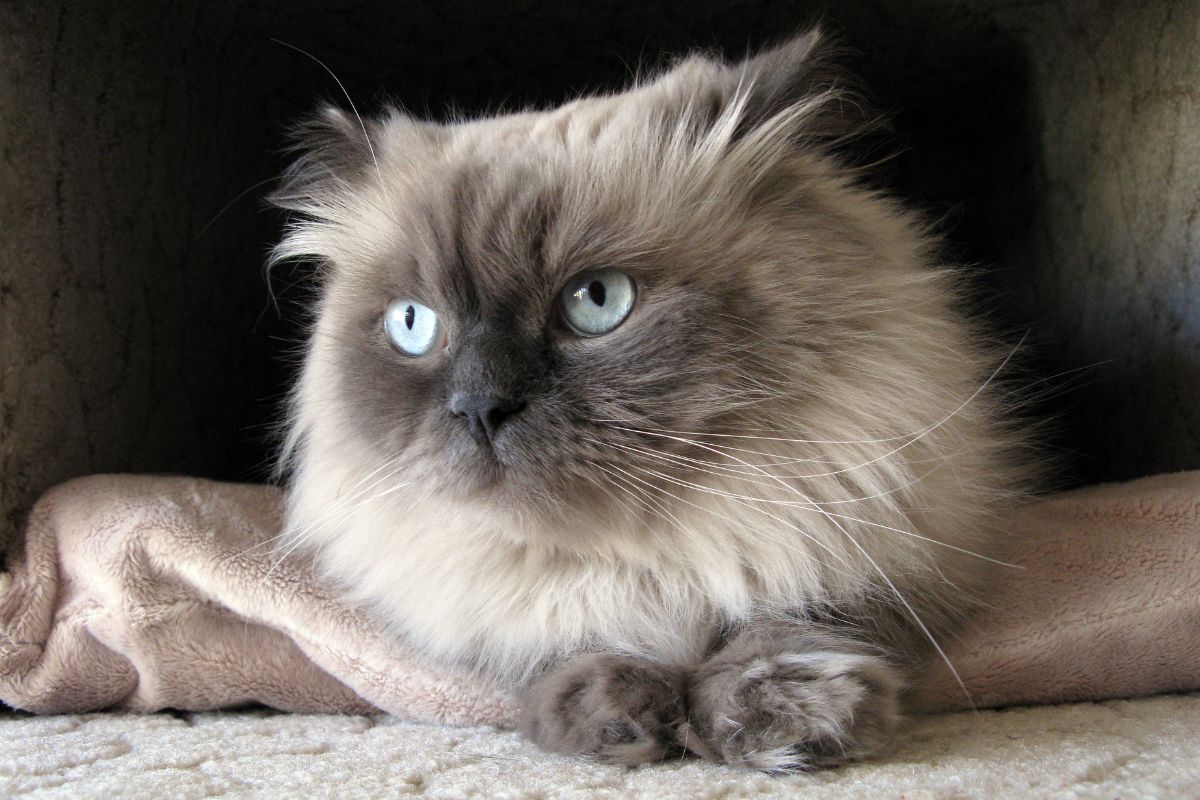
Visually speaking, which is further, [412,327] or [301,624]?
[301,624]

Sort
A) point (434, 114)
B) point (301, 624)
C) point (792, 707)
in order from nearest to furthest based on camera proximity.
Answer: point (792, 707)
point (301, 624)
point (434, 114)

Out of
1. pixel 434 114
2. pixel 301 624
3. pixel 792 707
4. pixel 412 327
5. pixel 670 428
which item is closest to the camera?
pixel 792 707

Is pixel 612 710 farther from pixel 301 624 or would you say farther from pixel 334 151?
pixel 334 151

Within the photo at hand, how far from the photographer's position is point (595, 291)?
1106 mm

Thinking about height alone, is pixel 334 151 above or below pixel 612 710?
above

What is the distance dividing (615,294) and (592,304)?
3 cm

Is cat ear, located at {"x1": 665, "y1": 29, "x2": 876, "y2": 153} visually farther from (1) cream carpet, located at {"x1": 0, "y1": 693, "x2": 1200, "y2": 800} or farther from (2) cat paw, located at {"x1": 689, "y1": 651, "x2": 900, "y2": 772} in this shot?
(1) cream carpet, located at {"x1": 0, "y1": 693, "x2": 1200, "y2": 800}

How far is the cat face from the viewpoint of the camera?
3.46 feet

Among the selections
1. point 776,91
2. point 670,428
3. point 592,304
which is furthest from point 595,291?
point 776,91

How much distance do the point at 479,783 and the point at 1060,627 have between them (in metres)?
0.77

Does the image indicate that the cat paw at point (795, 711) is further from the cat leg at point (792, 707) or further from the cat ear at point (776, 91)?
the cat ear at point (776, 91)

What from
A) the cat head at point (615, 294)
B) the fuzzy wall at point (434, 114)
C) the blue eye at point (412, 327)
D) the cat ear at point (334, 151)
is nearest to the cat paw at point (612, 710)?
the cat head at point (615, 294)

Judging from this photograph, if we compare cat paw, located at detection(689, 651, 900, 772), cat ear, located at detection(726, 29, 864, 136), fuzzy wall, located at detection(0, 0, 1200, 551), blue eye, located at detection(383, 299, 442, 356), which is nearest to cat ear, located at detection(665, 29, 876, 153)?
cat ear, located at detection(726, 29, 864, 136)

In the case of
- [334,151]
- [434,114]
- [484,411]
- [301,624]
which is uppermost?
[434,114]
